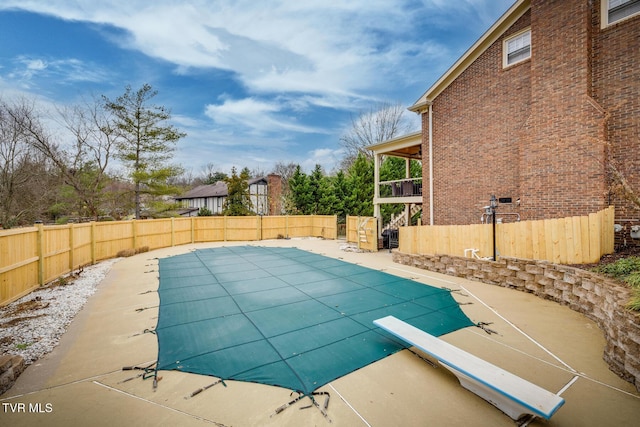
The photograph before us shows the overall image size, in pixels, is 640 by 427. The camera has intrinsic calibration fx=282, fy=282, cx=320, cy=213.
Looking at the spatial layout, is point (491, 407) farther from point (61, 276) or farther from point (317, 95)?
point (317, 95)

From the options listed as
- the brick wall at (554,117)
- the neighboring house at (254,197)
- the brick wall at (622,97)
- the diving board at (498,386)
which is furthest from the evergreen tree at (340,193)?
the diving board at (498,386)

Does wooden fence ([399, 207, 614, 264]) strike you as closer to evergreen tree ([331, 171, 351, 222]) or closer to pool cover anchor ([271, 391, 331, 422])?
pool cover anchor ([271, 391, 331, 422])

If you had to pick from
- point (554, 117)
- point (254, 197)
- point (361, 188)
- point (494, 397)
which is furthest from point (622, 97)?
point (254, 197)

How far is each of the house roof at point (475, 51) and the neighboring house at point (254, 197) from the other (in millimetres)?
14385

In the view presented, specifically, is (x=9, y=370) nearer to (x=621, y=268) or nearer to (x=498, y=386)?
(x=498, y=386)

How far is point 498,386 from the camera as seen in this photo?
2.57 meters

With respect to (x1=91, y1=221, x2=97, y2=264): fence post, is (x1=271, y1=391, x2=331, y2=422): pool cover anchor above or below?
below

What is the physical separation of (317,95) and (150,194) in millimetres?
19697

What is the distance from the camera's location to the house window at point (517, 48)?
8977 millimetres

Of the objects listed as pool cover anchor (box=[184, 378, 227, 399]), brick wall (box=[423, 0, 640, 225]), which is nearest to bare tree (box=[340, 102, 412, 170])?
brick wall (box=[423, 0, 640, 225])

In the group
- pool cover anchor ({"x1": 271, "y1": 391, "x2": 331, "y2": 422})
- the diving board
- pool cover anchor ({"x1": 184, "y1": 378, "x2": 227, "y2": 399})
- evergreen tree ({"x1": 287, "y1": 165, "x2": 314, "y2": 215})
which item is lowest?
pool cover anchor ({"x1": 271, "y1": 391, "x2": 331, "y2": 422})

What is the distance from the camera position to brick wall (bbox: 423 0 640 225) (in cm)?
710

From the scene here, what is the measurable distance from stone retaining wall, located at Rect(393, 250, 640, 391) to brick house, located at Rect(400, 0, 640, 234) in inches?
100

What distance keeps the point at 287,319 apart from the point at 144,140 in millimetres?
18377
